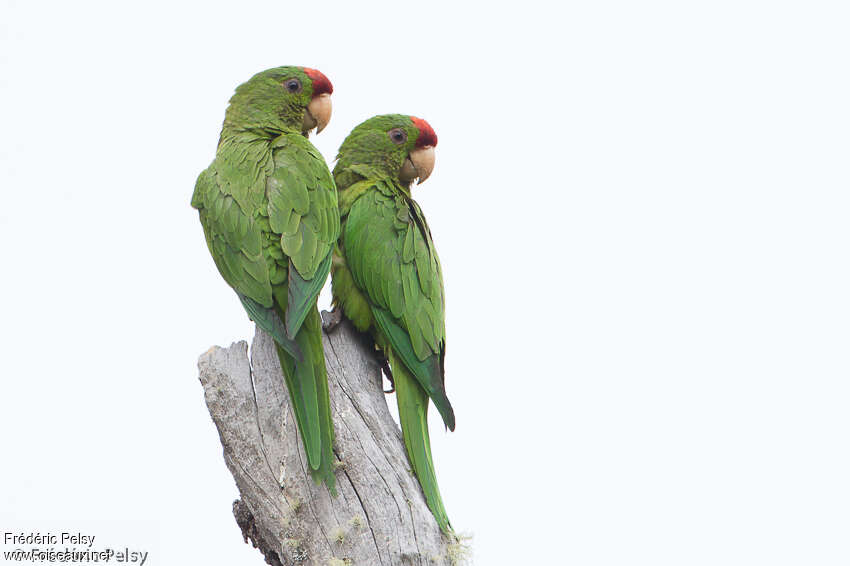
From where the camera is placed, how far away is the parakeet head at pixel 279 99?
122 inches

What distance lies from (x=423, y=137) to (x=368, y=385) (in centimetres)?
107

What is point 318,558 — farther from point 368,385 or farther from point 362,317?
point 362,317

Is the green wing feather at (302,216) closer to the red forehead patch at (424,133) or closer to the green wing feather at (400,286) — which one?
the green wing feather at (400,286)

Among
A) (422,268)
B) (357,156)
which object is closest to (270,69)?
(357,156)

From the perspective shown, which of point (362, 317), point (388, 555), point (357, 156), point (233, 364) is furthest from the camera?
point (357, 156)

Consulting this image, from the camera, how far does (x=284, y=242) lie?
269 cm

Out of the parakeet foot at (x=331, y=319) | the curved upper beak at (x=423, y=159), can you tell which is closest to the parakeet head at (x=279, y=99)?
the curved upper beak at (x=423, y=159)

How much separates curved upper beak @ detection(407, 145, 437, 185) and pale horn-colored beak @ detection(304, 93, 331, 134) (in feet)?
1.26

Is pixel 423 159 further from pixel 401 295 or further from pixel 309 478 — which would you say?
pixel 309 478

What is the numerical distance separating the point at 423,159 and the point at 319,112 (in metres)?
0.48

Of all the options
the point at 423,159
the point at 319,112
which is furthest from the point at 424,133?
the point at 319,112

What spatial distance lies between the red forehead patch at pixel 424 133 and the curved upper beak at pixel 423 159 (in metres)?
0.02

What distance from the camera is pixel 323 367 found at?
105 inches

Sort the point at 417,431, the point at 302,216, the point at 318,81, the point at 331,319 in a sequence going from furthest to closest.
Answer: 1. the point at 318,81
2. the point at 331,319
3. the point at 417,431
4. the point at 302,216
